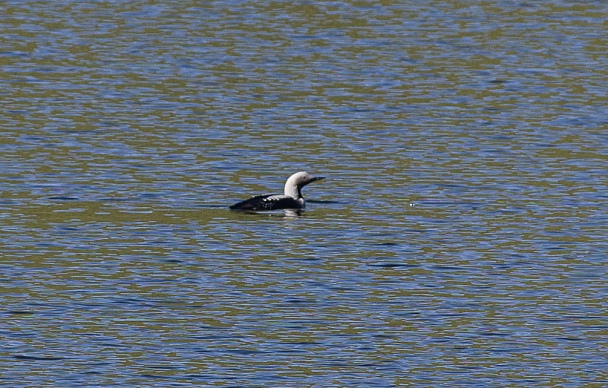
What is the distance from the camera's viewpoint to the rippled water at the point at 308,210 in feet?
59.5

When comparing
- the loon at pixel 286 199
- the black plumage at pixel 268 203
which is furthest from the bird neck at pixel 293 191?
the black plumage at pixel 268 203

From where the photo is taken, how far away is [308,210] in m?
28.0

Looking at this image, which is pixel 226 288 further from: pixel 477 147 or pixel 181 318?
pixel 477 147

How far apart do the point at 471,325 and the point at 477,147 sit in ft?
47.1

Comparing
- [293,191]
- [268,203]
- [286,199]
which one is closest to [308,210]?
[293,191]

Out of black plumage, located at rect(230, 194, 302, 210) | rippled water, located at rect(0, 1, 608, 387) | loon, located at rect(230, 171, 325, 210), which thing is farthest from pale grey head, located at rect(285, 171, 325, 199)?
rippled water, located at rect(0, 1, 608, 387)

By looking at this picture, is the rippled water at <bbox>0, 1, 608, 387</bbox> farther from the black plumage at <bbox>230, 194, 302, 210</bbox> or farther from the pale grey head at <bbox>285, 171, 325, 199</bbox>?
the pale grey head at <bbox>285, 171, 325, 199</bbox>

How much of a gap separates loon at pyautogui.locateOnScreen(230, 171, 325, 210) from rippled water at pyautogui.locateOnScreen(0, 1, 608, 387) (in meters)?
0.24

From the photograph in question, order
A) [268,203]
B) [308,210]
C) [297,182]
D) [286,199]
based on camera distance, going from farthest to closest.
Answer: [297,182] < [308,210] < [286,199] < [268,203]

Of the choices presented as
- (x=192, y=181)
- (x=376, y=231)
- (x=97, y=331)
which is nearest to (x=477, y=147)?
(x=192, y=181)

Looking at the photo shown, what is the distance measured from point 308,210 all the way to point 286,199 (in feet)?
1.85

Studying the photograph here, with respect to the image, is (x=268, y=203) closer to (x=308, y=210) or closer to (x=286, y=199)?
(x=286, y=199)

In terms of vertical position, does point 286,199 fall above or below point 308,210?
above

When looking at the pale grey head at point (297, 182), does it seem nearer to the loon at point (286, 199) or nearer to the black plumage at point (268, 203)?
the loon at point (286, 199)
